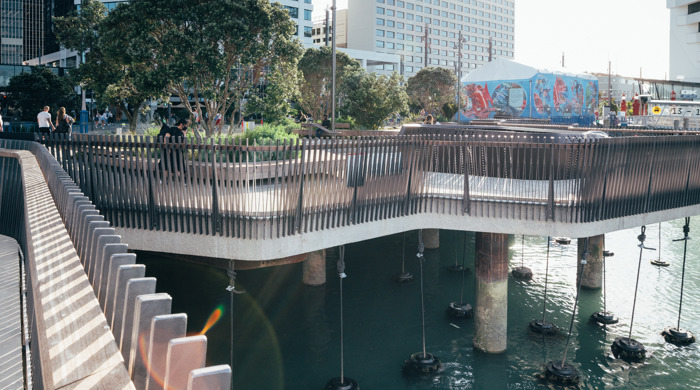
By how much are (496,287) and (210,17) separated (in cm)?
1744

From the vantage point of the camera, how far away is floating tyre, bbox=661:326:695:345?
17.3m

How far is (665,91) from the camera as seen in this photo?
79125 mm

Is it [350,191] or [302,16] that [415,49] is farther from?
[350,191]

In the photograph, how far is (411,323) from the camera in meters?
18.5

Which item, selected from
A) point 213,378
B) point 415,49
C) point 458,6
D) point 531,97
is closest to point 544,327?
point 213,378

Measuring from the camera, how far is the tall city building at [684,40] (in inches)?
3346

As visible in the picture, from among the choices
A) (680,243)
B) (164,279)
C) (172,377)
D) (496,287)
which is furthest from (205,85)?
(172,377)

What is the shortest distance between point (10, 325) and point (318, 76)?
54.0 meters

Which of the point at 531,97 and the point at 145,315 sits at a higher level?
the point at 531,97

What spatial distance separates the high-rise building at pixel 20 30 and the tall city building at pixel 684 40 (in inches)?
4327

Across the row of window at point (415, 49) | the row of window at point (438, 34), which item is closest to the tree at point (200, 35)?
the row of window at point (438, 34)

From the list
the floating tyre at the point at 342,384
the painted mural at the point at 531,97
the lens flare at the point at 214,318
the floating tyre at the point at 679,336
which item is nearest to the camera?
the floating tyre at the point at 342,384

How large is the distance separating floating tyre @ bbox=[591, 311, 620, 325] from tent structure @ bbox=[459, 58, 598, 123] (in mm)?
36337

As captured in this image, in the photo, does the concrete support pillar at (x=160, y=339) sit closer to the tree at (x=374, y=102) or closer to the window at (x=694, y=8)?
the tree at (x=374, y=102)
